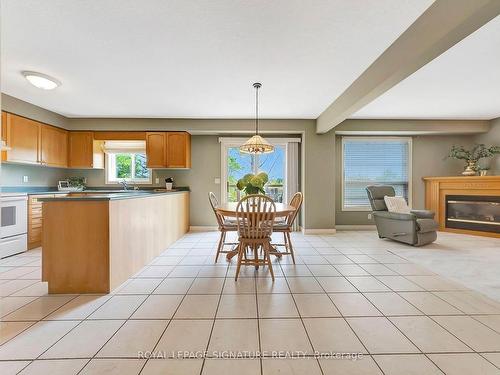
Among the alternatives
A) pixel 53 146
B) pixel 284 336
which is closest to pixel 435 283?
pixel 284 336

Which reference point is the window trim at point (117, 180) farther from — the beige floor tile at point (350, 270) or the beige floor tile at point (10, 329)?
the beige floor tile at point (350, 270)

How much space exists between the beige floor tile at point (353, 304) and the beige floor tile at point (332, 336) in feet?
0.54

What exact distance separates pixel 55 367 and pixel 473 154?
284 inches

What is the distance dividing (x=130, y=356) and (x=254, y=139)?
8.63 feet

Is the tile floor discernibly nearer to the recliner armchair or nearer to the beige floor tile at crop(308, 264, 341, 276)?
the beige floor tile at crop(308, 264, 341, 276)

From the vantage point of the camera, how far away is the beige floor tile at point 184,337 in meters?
1.52

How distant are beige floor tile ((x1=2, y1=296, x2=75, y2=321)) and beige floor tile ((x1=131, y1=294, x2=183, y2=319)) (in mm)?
724

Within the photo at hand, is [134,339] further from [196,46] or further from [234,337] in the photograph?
[196,46]

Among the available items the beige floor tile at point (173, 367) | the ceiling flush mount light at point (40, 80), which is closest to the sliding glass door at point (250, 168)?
the ceiling flush mount light at point (40, 80)

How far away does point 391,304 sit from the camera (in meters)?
2.04

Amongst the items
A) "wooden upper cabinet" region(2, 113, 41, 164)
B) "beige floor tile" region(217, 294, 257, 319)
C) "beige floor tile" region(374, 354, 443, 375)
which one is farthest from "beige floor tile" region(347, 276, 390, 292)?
"wooden upper cabinet" region(2, 113, 41, 164)

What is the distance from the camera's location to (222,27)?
211 centimetres

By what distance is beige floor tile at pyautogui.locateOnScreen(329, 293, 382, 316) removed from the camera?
1918 mm

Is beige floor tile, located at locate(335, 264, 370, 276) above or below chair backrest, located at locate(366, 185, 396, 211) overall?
below
